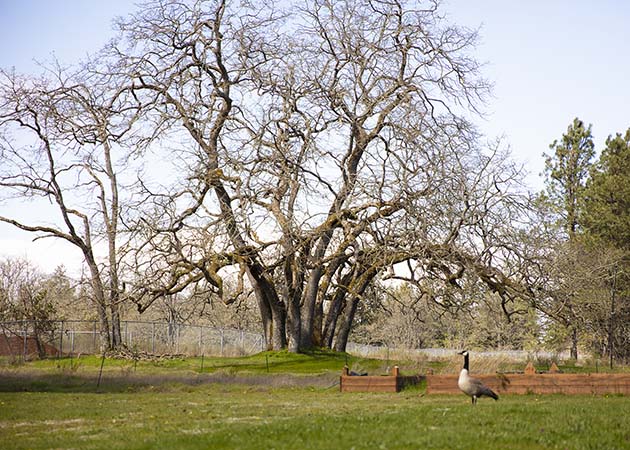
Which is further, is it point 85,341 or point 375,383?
point 85,341

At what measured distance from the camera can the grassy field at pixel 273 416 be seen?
12.2 metres

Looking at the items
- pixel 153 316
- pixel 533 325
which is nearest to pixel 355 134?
pixel 533 325

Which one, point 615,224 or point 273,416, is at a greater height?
point 615,224

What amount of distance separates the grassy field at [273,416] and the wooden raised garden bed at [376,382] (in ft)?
1.26

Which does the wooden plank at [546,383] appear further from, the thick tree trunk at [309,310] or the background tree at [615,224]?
the background tree at [615,224]

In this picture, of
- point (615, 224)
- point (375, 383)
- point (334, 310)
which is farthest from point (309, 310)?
point (615, 224)

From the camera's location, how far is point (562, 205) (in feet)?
190

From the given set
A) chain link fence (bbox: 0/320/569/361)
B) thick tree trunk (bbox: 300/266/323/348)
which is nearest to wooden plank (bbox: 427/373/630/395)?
thick tree trunk (bbox: 300/266/323/348)

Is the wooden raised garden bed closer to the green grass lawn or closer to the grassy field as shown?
the grassy field

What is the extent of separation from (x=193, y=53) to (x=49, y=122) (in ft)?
23.3

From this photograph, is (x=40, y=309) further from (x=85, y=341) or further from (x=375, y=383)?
(x=375, y=383)

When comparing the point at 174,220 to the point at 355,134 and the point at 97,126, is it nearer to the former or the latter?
the point at 97,126

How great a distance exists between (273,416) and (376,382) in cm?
827

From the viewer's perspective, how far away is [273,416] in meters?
16.0
